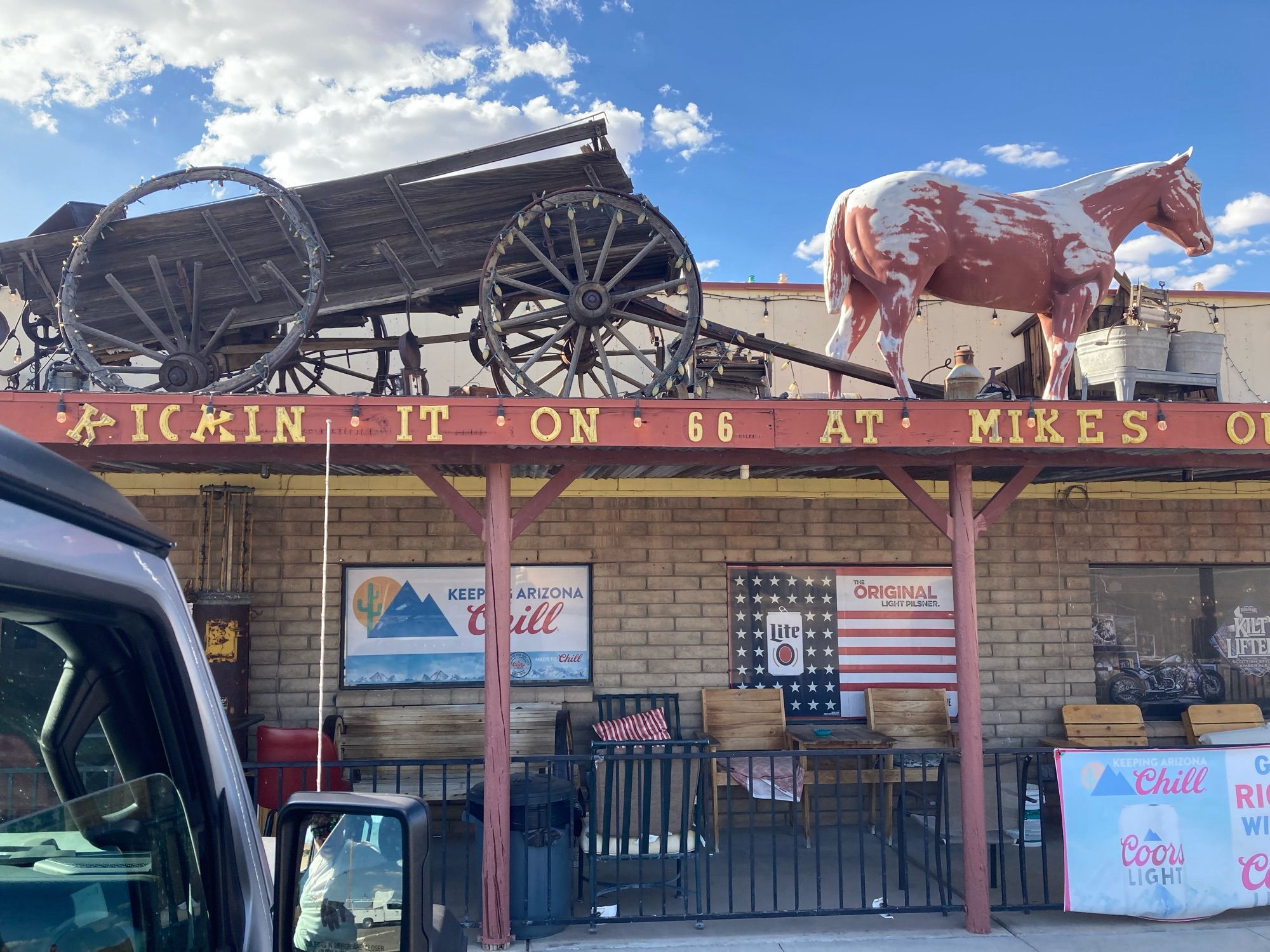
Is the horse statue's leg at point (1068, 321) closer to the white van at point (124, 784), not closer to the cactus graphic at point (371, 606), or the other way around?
the cactus graphic at point (371, 606)

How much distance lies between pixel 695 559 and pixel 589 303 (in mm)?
2815

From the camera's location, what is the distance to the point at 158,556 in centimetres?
143

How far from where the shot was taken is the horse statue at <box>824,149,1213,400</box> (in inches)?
251

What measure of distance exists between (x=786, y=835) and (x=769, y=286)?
5710mm

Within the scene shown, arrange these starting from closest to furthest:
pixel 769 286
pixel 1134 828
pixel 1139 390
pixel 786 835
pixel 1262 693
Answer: pixel 1134 828 < pixel 1139 390 < pixel 786 835 < pixel 1262 693 < pixel 769 286

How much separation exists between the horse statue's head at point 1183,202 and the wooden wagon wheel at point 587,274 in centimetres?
357

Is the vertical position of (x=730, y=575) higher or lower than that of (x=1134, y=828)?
higher

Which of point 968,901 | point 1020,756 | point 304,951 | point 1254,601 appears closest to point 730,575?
point 1020,756

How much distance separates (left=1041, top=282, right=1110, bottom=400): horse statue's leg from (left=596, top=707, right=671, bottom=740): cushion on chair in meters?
3.97

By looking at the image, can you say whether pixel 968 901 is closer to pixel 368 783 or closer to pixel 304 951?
pixel 368 783

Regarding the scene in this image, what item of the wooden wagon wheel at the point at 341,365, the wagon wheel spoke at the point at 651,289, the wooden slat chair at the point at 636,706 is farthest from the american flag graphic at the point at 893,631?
the wooden wagon wheel at the point at 341,365

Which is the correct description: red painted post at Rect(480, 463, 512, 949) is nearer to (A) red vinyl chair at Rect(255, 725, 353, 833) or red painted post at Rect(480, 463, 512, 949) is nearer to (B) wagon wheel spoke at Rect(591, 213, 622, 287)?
(B) wagon wheel spoke at Rect(591, 213, 622, 287)

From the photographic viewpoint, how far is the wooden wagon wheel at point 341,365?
7703 millimetres

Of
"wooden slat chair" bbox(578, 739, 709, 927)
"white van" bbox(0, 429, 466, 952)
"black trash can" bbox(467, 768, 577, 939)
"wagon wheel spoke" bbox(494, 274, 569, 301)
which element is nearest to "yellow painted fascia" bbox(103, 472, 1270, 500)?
"wagon wheel spoke" bbox(494, 274, 569, 301)
